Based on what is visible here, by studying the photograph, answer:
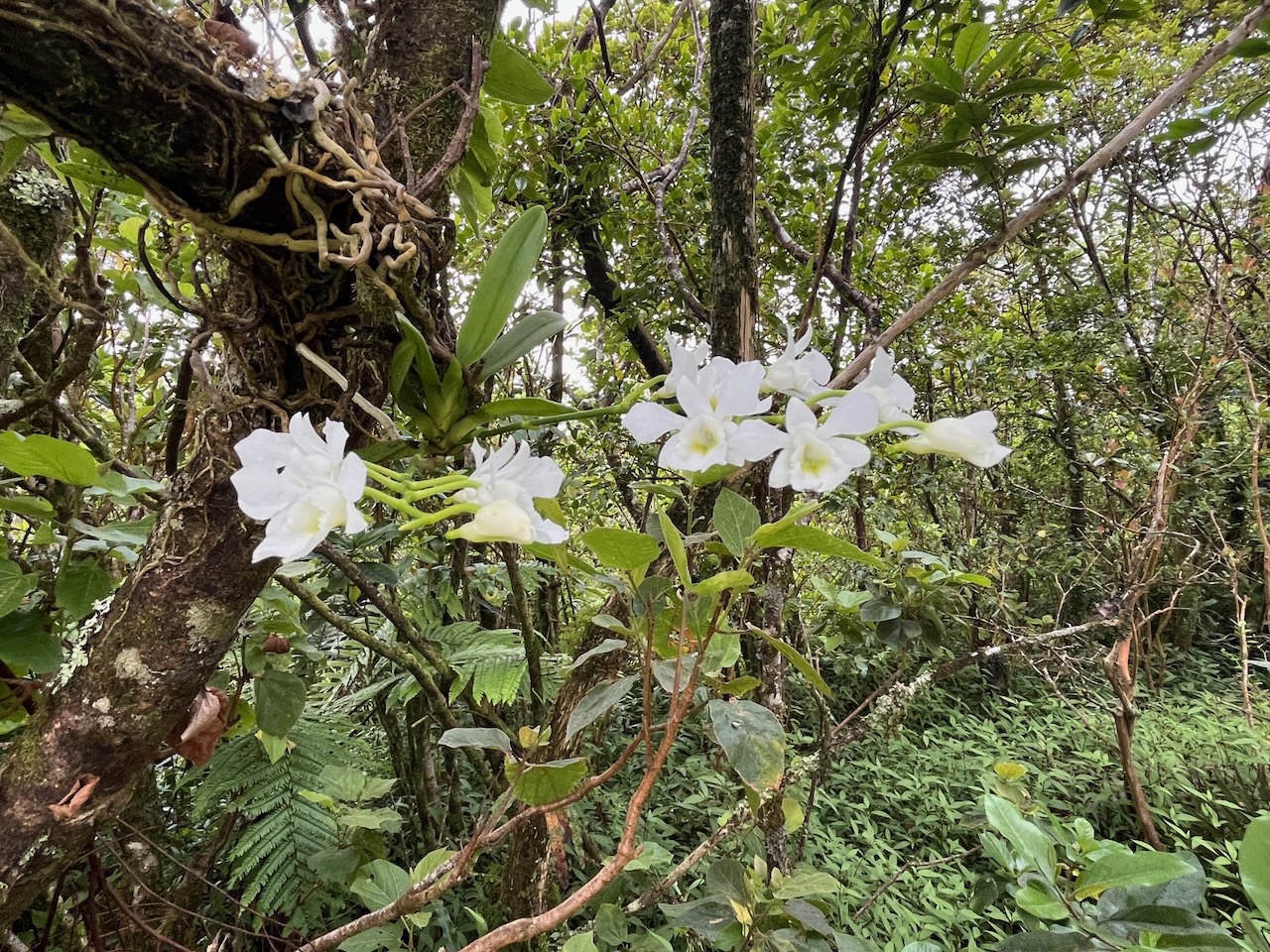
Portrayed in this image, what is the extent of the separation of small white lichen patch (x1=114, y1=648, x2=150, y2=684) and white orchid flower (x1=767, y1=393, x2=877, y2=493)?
0.50 m

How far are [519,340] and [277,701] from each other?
1.84 feet

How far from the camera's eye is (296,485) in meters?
0.32

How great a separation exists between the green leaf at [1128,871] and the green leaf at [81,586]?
1022mm

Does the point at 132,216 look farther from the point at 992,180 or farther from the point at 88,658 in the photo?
the point at 992,180

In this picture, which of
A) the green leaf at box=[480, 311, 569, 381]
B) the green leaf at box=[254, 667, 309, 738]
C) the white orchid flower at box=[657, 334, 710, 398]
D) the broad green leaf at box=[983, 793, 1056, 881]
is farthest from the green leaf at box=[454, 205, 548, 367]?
the broad green leaf at box=[983, 793, 1056, 881]

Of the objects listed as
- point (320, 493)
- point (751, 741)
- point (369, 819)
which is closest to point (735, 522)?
point (751, 741)

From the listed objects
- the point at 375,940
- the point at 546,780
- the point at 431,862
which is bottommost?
the point at 375,940

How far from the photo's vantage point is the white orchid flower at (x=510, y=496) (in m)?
0.31

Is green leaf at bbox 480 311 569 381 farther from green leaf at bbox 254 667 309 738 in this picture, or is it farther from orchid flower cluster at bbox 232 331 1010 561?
green leaf at bbox 254 667 309 738

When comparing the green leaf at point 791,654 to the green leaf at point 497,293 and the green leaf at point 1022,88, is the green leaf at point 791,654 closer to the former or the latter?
the green leaf at point 497,293

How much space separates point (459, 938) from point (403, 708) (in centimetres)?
45

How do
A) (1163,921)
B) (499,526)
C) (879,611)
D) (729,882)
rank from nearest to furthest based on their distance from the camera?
(499,526), (1163,921), (729,882), (879,611)

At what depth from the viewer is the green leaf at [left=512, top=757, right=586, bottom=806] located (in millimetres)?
519

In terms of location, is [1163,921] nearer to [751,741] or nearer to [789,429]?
[751,741]
